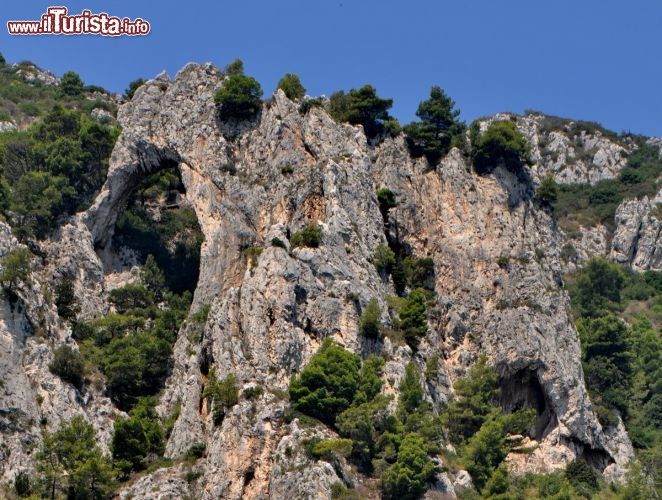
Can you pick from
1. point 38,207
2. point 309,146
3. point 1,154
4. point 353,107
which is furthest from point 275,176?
point 1,154

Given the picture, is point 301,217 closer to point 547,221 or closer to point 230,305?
point 230,305

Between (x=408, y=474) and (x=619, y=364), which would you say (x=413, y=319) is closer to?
(x=408, y=474)

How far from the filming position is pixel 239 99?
86.0m

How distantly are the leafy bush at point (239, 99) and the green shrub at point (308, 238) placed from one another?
16.7 metres

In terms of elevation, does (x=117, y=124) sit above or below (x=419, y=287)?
above

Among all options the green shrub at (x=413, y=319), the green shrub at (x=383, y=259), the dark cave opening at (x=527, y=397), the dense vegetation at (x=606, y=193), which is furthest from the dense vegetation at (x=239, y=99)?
the dense vegetation at (x=606, y=193)

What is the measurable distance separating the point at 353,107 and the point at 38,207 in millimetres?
28888

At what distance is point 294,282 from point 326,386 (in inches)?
355

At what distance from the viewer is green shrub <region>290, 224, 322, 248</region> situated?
73250mm

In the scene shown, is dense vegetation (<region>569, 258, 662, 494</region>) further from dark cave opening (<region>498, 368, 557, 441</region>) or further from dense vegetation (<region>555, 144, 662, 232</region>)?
dense vegetation (<region>555, 144, 662, 232</region>)

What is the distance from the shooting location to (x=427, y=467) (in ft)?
203

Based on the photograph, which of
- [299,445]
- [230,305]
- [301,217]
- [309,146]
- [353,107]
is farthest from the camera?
[353,107]

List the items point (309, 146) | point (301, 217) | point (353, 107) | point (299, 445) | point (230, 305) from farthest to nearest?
point (353, 107)
point (309, 146)
point (301, 217)
point (230, 305)
point (299, 445)

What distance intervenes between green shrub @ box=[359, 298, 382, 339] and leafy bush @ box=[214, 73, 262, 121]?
2417 centimetres
